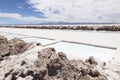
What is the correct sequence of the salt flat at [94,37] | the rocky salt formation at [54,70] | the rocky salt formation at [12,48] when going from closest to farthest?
the rocky salt formation at [54,70], the rocky salt formation at [12,48], the salt flat at [94,37]

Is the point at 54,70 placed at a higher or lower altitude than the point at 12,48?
lower

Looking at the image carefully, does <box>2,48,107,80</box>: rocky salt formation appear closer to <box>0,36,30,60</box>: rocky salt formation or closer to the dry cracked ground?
the dry cracked ground

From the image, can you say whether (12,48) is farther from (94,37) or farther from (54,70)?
(94,37)

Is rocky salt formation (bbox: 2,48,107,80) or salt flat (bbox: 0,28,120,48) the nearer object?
rocky salt formation (bbox: 2,48,107,80)

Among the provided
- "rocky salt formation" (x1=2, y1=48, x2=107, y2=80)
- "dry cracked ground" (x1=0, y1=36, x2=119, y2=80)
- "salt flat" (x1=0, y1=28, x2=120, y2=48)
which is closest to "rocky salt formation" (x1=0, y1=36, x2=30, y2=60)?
"dry cracked ground" (x1=0, y1=36, x2=119, y2=80)

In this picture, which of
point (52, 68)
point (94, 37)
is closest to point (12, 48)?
point (52, 68)

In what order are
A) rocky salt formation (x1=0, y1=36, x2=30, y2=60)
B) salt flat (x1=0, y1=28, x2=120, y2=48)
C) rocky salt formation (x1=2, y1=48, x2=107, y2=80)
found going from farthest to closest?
salt flat (x1=0, y1=28, x2=120, y2=48) → rocky salt formation (x1=0, y1=36, x2=30, y2=60) → rocky salt formation (x1=2, y1=48, x2=107, y2=80)

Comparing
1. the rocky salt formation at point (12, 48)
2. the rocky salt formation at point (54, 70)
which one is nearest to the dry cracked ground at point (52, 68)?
the rocky salt formation at point (54, 70)

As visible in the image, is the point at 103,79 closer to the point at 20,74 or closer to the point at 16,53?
the point at 20,74

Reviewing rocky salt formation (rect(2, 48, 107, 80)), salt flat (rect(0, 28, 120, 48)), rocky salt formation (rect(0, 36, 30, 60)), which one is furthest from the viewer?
salt flat (rect(0, 28, 120, 48))

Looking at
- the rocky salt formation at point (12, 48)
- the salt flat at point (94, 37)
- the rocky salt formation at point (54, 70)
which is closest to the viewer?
the rocky salt formation at point (54, 70)

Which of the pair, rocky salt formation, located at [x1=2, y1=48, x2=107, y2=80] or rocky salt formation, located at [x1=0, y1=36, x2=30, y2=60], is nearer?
rocky salt formation, located at [x1=2, y1=48, x2=107, y2=80]

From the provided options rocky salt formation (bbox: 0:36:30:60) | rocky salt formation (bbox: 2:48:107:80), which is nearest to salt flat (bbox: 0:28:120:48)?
rocky salt formation (bbox: 0:36:30:60)

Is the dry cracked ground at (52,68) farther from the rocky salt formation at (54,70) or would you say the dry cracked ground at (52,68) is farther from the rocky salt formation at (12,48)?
the rocky salt formation at (12,48)
